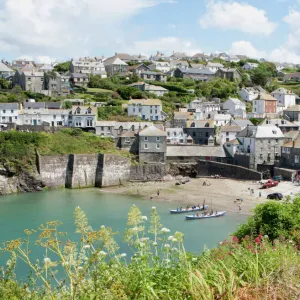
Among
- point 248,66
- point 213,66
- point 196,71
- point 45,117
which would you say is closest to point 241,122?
point 45,117

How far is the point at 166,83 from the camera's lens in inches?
3460

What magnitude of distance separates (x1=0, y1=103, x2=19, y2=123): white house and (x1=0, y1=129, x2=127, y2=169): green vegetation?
9.30 m

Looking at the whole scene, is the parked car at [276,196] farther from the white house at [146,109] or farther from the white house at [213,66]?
the white house at [213,66]

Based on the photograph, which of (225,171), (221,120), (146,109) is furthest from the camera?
(146,109)

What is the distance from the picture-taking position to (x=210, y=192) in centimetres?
4425

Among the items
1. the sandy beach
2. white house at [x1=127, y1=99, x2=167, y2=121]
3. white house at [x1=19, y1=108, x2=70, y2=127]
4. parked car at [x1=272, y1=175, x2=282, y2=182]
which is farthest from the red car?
white house at [x1=19, y1=108, x2=70, y2=127]

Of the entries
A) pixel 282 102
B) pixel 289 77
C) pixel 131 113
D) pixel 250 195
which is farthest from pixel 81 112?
pixel 289 77

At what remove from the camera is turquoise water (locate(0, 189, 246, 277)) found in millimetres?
29469

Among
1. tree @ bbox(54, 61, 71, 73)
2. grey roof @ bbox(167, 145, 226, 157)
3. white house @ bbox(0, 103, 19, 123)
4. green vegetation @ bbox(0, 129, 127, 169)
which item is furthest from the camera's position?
tree @ bbox(54, 61, 71, 73)

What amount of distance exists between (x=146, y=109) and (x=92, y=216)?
34.2 m

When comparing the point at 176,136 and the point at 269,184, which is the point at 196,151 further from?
the point at 269,184

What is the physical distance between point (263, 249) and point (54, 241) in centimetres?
540

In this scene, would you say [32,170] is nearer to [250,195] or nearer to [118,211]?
[118,211]

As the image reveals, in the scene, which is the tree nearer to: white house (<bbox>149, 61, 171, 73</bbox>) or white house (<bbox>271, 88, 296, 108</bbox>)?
white house (<bbox>149, 61, 171, 73</bbox>)
